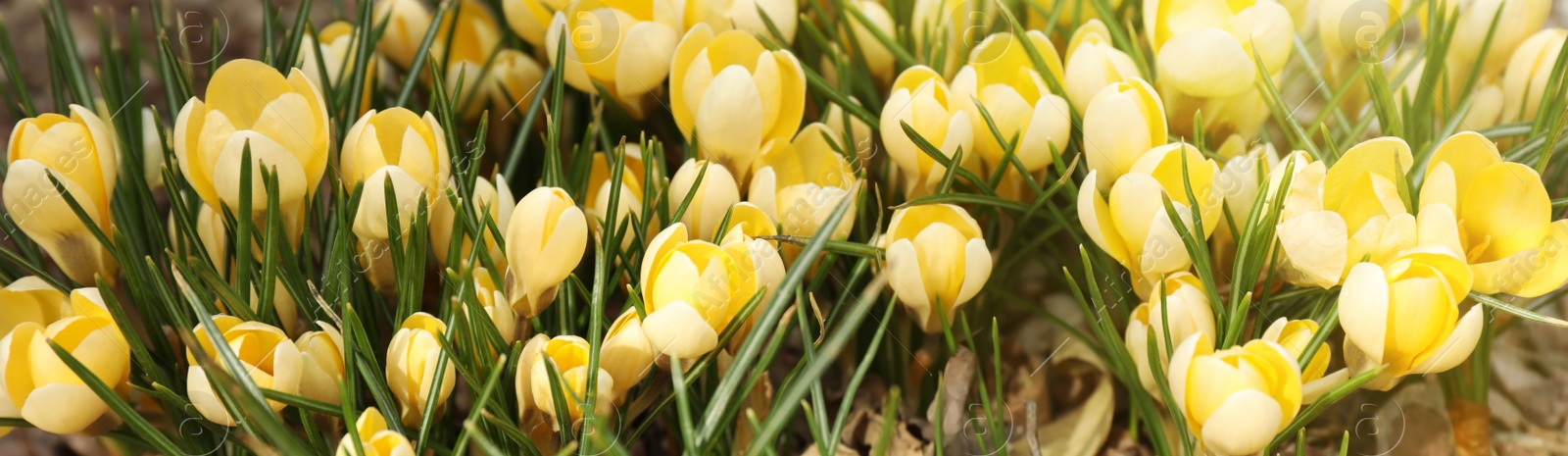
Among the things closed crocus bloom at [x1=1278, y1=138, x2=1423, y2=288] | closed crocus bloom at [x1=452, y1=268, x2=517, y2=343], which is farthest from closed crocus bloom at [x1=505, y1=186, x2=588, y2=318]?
closed crocus bloom at [x1=1278, y1=138, x2=1423, y2=288]

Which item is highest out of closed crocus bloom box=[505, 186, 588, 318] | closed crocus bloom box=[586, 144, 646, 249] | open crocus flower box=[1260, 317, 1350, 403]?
closed crocus bloom box=[505, 186, 588, 318]

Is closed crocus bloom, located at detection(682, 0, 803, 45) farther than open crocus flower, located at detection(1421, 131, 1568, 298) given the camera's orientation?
Yes

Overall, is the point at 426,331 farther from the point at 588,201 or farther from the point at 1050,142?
the point at 1050,142

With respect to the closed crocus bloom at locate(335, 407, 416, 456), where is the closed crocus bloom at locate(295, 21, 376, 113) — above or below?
above

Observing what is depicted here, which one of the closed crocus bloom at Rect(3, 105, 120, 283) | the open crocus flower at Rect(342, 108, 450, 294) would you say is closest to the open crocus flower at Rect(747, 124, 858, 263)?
the open crocus flower at Rect(342, 108, 450, 294)

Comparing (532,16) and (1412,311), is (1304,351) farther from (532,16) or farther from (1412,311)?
(532,16)

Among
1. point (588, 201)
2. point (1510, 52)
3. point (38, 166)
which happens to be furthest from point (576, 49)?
point (1510, 52)

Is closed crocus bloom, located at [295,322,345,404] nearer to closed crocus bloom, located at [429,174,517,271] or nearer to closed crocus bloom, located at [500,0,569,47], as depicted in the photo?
closed crocus bloom, located at [429,174,517,271]
